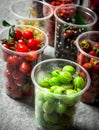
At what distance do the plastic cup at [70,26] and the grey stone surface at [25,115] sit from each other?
217mm

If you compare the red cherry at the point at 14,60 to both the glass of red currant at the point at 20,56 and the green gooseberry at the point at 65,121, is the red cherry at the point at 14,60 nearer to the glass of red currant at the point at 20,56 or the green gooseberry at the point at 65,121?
the glass of red currant at the point at 20,56

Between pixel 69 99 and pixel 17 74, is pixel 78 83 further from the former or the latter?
pixel 17 74

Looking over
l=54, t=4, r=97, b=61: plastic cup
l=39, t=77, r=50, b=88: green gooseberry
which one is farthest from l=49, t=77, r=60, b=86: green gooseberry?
l=54, t=4, r=97, b=61: plastic cup

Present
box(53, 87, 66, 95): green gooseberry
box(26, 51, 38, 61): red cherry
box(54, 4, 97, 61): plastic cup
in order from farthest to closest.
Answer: box(54, 4, 97, 61): plastic cup, box(26, 51, 38, 61): red cherry, box(53, 87, 66, 95): green gooseberry

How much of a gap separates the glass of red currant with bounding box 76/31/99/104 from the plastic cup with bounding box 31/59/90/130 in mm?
42

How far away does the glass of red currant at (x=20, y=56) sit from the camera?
88 centimetres

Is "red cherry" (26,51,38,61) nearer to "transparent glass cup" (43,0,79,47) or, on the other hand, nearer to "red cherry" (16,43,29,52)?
"red cherry" (16,43,29,52)

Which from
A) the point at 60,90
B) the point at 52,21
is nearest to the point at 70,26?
the point at 52,21

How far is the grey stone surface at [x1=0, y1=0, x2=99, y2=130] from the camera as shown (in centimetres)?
88

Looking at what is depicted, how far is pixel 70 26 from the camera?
104cm

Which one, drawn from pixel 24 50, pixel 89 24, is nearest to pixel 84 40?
pixel 89 24

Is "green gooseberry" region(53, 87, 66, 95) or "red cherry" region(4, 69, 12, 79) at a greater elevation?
"green gooseberry" region(53, 87, 66, 95)

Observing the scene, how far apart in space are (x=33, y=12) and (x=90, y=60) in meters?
0.36

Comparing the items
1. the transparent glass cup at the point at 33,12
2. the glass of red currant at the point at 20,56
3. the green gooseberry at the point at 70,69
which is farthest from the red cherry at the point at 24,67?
the transparent glass cup at the point at 33,12
